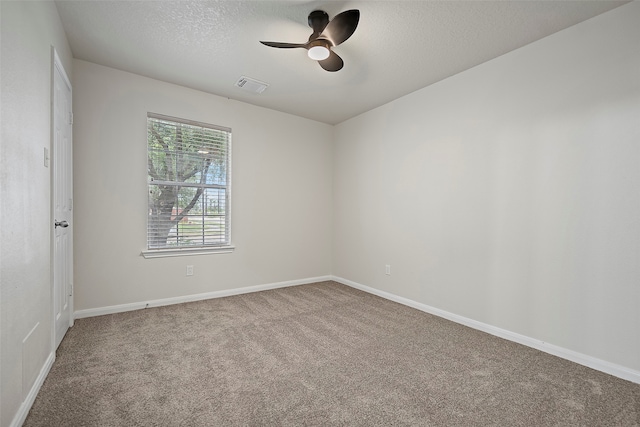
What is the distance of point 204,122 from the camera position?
3758 millimetres

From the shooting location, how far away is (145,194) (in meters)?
3.39

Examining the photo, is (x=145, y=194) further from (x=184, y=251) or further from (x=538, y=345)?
(x=538, y=345)

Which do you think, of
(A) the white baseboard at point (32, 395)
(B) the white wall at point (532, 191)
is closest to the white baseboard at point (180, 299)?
(A) the white baseboard at point (32, 395)

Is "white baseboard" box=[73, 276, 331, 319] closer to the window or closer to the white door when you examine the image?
the white door

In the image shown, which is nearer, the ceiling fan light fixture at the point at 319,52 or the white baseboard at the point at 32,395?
the white baseboard at the point at 32,395

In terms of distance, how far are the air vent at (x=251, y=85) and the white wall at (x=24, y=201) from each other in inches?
64.8

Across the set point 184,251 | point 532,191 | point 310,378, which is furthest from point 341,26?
point 184,251

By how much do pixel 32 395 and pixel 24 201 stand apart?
1107 millimetres

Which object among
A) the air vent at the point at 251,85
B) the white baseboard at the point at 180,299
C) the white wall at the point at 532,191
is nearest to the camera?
the white wall at the point at 532,191

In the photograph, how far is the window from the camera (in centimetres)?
349

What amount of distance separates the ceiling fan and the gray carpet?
2374 millimetres

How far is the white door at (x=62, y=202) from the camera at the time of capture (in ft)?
7.54

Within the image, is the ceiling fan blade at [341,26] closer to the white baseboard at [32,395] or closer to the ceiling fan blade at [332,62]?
the ceiling fan blade at [332,62]

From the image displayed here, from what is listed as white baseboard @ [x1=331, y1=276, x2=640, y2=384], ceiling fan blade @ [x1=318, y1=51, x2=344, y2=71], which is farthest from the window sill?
ceiling fan blade @ [x1=318, y1=51, x2=344, y2=71]
